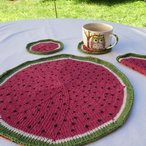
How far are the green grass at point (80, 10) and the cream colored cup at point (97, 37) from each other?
268cm

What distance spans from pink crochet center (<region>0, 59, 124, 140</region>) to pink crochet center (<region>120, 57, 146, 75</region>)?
81 millimetres

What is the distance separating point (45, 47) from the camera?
108cm

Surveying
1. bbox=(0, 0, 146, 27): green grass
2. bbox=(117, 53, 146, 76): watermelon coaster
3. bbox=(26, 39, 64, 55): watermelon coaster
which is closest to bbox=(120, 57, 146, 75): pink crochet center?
bbox=(117, 53, 146, 76): watermelon coaster

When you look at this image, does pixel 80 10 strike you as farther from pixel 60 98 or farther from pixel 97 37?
pixel 60 98

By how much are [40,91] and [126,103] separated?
23cm

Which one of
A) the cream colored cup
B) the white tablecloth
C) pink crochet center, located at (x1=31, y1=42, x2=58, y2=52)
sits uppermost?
the cream colored cup

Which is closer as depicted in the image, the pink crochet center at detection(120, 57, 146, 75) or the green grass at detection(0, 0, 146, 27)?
the pink crochet center at detection(120, 57, 146, 75)

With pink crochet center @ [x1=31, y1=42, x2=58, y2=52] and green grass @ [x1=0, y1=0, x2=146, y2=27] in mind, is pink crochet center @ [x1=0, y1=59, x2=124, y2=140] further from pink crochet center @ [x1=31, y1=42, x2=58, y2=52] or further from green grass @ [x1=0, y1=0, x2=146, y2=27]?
green grass @ [x1=0, y1=0, x2=146, y2=27]

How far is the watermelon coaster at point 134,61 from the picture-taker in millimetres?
921

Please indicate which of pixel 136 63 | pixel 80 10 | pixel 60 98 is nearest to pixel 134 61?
pixel 136 63

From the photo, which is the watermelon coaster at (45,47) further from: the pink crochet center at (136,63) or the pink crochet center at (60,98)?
the pink crochet center at (136,63)

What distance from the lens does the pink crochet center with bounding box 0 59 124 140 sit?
674mm

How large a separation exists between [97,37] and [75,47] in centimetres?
14

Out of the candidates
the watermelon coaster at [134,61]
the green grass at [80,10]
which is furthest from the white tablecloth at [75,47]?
the green grass at [80,10]
